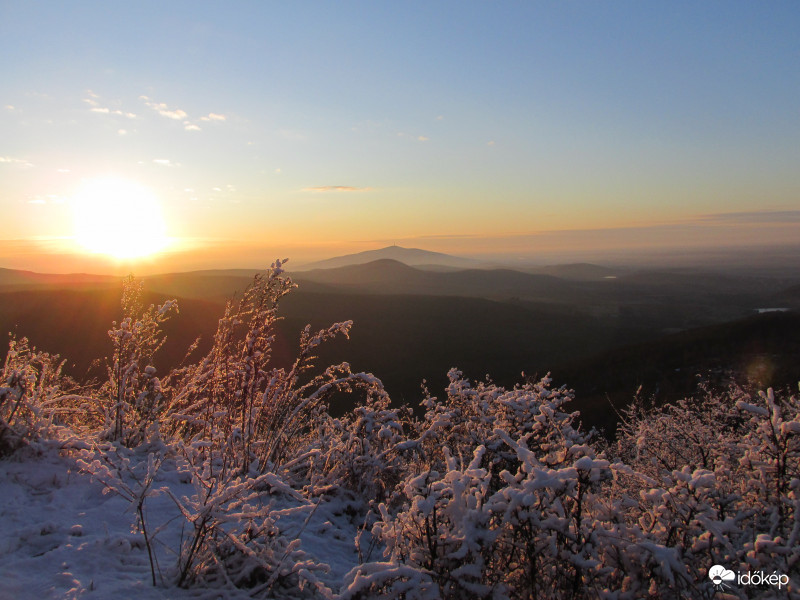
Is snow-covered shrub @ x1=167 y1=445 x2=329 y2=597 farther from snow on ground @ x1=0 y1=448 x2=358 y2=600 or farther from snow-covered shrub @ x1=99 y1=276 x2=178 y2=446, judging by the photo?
snow-covered shrub @ x1=99 y1=276 x2=178 y2=446

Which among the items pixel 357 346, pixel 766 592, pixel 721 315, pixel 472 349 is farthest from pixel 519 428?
pixel 721 315

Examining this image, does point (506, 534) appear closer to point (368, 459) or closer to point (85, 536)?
point (368, 459)

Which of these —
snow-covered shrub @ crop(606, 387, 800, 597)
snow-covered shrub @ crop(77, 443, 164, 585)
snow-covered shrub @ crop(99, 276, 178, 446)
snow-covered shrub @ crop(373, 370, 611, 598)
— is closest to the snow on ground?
snow-covered shrub @ crop(77, 443, 164, 585)

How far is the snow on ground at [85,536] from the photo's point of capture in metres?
1.71

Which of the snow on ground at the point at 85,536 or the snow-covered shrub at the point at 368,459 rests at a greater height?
the snow on ground at the point at 85,536

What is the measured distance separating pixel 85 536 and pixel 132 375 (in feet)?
6.23

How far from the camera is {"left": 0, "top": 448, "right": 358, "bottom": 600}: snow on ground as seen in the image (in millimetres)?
1711

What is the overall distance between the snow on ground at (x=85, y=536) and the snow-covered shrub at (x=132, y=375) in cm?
64

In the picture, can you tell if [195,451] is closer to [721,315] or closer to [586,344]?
[586,344]

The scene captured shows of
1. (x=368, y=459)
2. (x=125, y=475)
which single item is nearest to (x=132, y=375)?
(x=125, y=475)

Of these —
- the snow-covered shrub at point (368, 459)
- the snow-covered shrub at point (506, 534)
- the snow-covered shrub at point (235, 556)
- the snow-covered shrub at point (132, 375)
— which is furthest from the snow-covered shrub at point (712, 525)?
the snow-covered shrub at point (132, 375)

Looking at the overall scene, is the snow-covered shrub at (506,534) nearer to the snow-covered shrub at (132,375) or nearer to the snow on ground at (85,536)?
the snow on ground at (85,536)

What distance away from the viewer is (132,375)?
3.70 m

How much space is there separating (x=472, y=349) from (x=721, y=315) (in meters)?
48.8
